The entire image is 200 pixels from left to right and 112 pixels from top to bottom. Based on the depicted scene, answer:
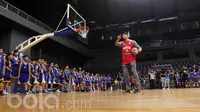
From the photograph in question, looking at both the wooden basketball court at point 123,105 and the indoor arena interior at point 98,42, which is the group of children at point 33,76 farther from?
the wooden basketball court at point 123,105

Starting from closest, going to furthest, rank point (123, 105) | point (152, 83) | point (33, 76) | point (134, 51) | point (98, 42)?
point (123, 105) → point (134, 51) → point (33, 76) → point (152, 83) → point (98, 42)

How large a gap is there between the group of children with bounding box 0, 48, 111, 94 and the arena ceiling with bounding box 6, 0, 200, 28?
22.7 feet

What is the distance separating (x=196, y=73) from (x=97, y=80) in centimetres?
665

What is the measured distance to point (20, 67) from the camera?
4.82 meters

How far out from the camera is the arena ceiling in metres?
13.6

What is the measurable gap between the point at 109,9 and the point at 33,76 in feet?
39.3

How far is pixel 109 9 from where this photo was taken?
52.6ft

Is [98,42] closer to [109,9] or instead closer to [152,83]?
[109,9]

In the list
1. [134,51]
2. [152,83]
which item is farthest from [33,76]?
[152,83]

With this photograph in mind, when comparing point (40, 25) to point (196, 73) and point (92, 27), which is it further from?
point (196, 73)

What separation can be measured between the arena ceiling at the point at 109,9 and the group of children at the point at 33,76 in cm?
693

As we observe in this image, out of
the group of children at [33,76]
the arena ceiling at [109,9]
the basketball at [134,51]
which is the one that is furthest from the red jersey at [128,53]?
the arena ceiling at [109,9]

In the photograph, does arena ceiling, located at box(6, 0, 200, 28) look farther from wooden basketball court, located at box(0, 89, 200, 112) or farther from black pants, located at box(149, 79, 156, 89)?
wooden basketball court, located at box(0, 89, 200, 112)

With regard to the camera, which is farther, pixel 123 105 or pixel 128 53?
pixel 128 53
